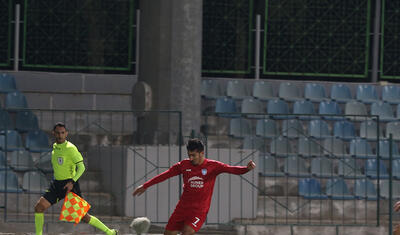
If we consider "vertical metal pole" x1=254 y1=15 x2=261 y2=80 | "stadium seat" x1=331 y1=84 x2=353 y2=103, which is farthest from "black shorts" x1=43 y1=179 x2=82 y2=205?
"vertical metal pole" x1=254 y1=15 x2=261 y2=80

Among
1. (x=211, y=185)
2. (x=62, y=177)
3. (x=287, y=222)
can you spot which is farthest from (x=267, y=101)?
(x=211, y=185)

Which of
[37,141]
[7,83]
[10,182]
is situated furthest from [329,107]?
[10,182]

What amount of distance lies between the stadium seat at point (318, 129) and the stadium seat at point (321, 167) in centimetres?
86

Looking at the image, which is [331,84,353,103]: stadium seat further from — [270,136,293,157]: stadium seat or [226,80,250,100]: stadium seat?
[270,136,293,157]: stadium seat

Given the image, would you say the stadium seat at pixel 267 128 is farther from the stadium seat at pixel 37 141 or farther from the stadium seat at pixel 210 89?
the stadium seat at pixel 37 141

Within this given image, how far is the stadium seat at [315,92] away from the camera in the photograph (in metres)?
22.9

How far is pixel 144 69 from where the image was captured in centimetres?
2044

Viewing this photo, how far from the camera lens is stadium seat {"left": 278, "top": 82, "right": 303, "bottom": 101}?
2300cm

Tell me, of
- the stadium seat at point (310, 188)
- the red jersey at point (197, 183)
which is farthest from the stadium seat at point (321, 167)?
the red jersey at point (197, 183)

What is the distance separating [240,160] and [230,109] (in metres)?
3.37

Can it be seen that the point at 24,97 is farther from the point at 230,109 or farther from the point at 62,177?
the point at 62,177

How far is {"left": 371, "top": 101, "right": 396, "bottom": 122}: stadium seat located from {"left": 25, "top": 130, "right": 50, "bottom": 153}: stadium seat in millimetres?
7187

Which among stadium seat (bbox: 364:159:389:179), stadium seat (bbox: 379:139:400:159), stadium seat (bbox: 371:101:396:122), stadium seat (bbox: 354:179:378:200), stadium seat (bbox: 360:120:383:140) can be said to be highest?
stadium seat (bbox: 371:101:396:122)

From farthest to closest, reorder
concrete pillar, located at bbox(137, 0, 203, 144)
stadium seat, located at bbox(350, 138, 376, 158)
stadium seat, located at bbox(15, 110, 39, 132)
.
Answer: stadium seat, located at bbox(350, 138, 376, 158) → stadium seat, located at bbox(15, 110, 39, 132) → concrete pillar, located at bbox(137, 0, 203, 144)
